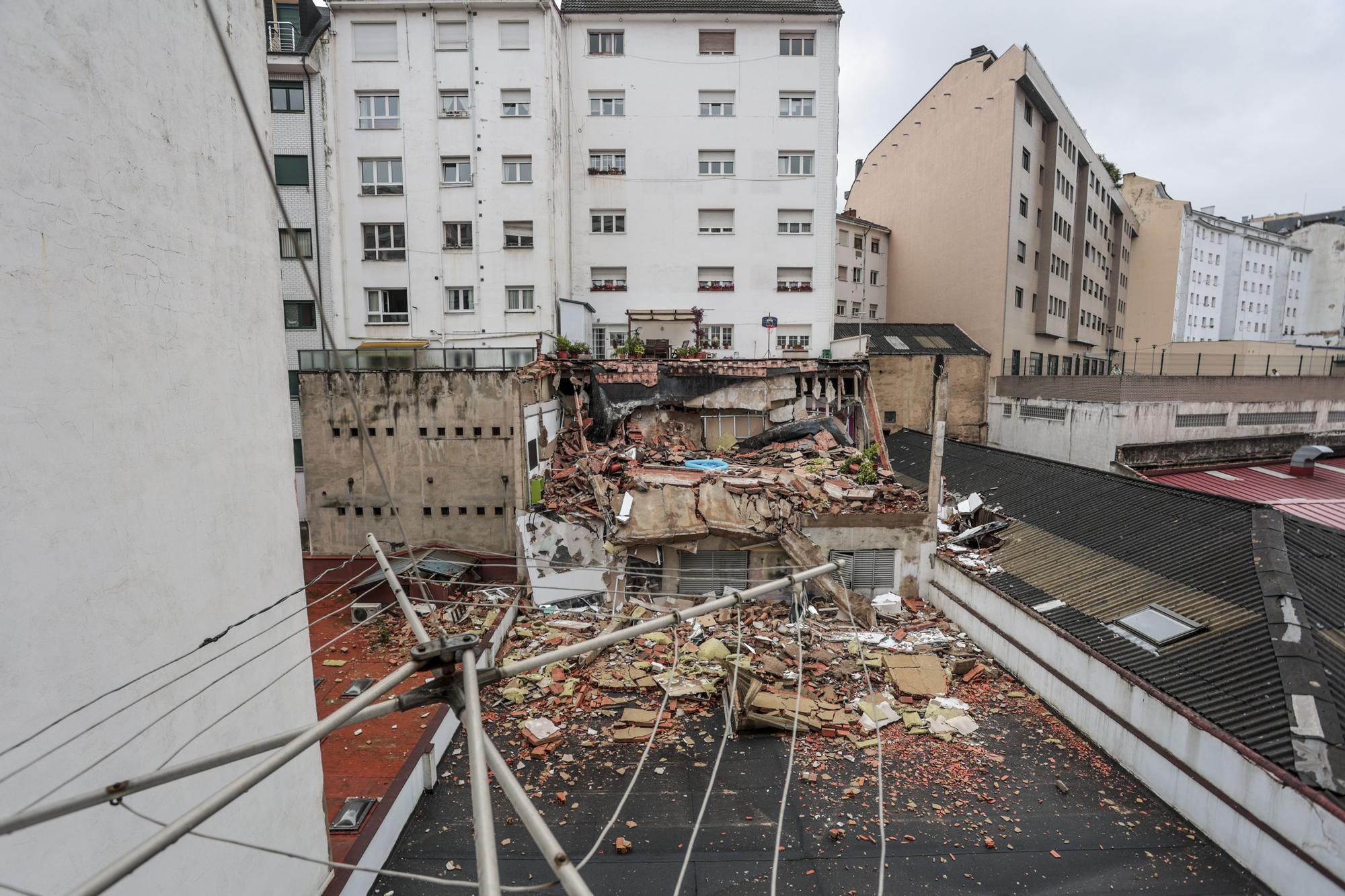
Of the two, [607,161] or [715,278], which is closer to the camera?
[607,161]

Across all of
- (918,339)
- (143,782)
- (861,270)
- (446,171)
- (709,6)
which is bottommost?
(143,782)

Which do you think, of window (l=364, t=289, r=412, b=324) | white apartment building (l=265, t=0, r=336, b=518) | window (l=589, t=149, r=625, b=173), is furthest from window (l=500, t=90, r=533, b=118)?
window (l=364, t=289, r=412, b=324)

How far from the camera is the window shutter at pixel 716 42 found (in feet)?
92.2

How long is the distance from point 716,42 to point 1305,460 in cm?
2854

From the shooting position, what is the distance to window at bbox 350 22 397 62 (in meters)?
24.4

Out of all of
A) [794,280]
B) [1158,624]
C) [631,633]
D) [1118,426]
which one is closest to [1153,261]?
[1118,426]

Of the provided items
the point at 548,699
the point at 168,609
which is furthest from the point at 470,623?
the point at 168,609

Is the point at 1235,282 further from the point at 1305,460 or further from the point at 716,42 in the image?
the point at 716,42

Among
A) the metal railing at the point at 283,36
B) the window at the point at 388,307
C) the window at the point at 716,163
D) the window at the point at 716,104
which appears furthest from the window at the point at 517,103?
the window at the point at 388,307

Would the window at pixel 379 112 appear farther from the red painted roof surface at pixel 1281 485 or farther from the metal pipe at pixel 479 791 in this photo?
the red painted roof surface at pixel 1281 485

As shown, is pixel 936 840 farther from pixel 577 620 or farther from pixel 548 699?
pixel 577 620

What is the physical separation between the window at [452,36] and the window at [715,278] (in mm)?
13111

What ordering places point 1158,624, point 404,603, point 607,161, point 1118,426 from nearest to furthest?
point 404,603 < point 1158,624 < point 1118,426 < point 607,161

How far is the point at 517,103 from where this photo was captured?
25.1 meters
